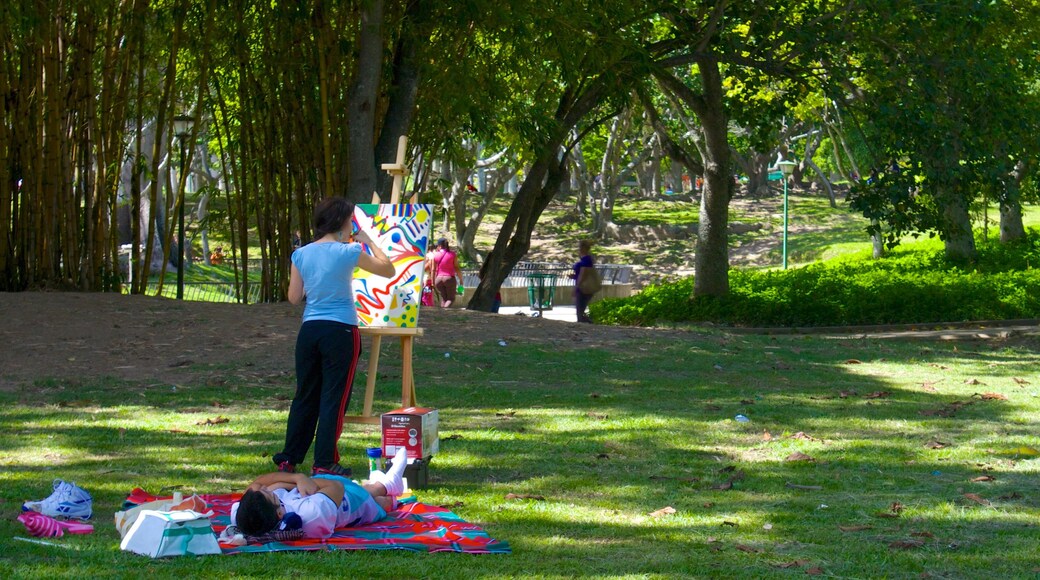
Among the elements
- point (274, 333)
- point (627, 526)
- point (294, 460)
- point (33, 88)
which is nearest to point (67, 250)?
point (33, 88)

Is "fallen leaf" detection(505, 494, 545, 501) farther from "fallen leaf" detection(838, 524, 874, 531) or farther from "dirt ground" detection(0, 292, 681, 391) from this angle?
"dirt ground" detection(0, 292, 681, 391)

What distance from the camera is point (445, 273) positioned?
19406 mm

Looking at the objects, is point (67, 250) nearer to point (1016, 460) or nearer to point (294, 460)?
point (294, 460)

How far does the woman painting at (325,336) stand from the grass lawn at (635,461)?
0.51 m

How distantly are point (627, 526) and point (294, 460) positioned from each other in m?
1.92

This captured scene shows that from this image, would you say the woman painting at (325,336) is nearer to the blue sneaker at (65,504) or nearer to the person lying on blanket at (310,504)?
the person lying on blanket at (310,504)

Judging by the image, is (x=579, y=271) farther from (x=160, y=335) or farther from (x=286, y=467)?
(x=286, y=467)

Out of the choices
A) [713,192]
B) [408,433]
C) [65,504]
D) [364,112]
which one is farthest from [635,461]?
[713,192]

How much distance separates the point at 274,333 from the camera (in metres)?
12.1

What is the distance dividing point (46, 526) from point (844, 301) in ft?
47.3

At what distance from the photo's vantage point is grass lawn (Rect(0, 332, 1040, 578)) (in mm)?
4855

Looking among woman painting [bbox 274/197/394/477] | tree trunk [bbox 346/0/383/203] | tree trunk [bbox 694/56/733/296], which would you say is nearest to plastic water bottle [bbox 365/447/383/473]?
woman painting [bbox 274/197/394/477]

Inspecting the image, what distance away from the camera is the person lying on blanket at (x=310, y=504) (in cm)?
496

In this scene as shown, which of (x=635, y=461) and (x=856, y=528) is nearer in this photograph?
(x=856, y=528)
